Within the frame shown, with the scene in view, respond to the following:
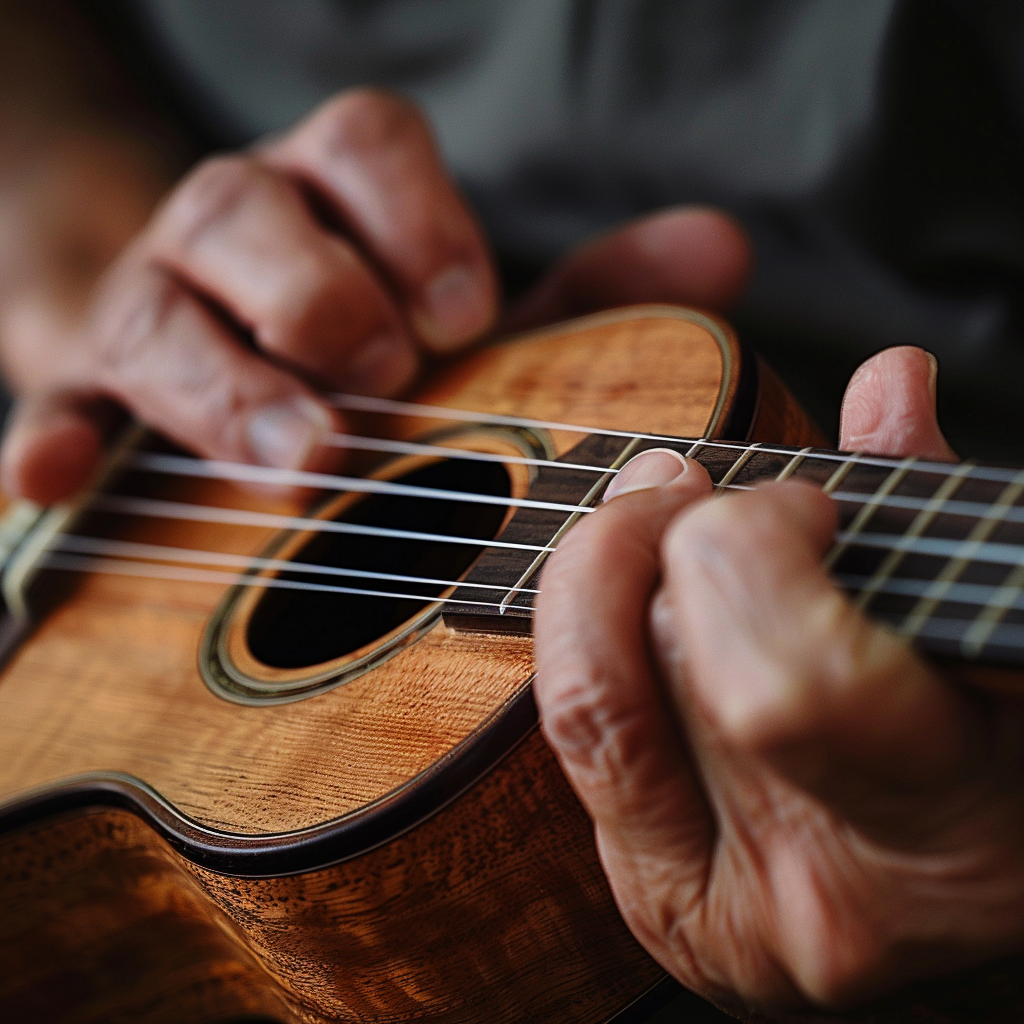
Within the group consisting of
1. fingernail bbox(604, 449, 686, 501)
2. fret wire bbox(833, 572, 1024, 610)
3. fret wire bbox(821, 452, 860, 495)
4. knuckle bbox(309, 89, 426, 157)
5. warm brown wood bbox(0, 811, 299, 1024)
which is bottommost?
warm brown wood bbox(0, 811, 299, 1024)

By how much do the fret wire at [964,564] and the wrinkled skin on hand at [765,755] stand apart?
0.02 m

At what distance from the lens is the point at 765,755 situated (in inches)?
12.1

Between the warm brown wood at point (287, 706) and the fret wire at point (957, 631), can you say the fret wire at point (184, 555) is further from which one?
the fret wire at point (957, 631)

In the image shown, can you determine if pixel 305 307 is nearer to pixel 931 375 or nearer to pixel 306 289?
pixel 306 289

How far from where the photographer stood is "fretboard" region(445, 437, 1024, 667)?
1.00ft

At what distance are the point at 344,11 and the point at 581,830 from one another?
3.25ft

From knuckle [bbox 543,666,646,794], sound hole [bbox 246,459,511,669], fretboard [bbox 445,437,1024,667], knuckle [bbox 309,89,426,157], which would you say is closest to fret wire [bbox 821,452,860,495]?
fretboard [bbox 445,437,1024,667]

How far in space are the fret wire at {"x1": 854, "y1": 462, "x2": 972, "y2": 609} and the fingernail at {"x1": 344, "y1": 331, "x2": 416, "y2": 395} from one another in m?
0.53

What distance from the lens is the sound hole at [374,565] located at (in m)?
0.65

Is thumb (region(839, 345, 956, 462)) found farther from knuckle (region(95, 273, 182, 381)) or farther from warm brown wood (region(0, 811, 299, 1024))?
knuckle (region(95, 273, 182, 381))

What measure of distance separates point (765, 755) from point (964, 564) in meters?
0.10

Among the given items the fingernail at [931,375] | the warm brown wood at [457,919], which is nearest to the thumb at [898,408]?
the fingernail at [931,375]

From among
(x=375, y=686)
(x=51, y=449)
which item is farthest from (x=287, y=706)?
(x=51, y=449)

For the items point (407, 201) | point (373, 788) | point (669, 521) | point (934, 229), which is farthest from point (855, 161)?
point (373, 788)
